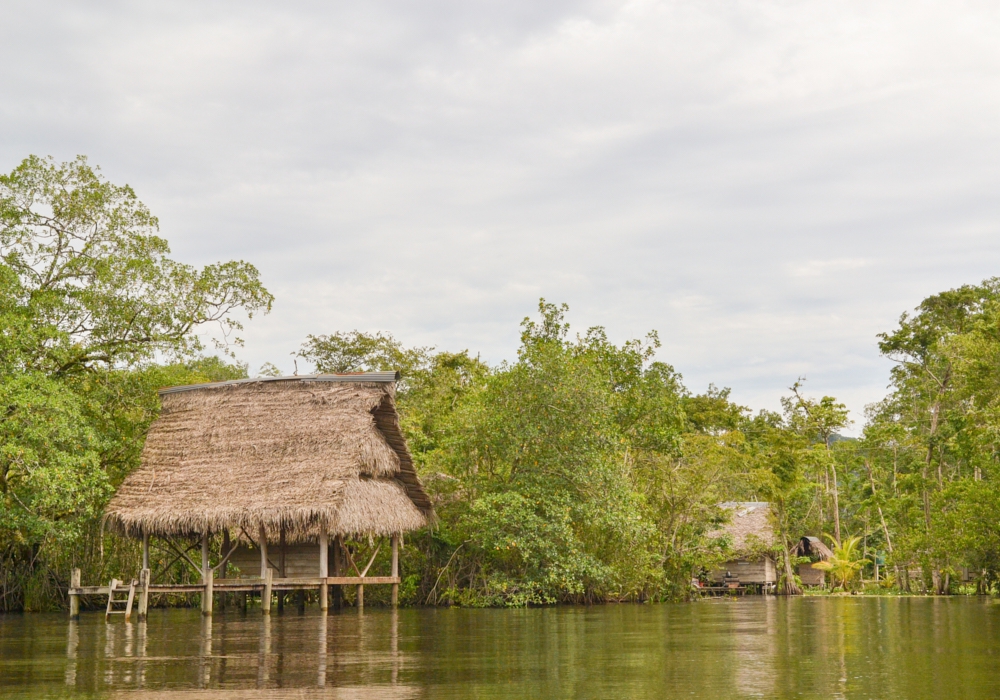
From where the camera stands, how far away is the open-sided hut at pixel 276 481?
859 inches

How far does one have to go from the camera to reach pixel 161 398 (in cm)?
2559

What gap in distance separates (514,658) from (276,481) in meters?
12.7

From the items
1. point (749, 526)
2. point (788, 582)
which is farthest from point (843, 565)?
point (749, 526)

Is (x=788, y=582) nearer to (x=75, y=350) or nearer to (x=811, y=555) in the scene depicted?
(x=811, y=555)

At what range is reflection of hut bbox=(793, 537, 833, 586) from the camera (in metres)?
43.1

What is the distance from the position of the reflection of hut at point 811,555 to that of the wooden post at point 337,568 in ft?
76.5

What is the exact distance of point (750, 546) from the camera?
120ft

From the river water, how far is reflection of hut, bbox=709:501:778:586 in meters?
18.3

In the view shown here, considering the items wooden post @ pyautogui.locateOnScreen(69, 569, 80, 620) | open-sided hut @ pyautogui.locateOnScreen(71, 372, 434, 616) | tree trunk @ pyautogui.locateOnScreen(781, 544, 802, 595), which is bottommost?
tree trunk @ pyautogui.locateOnScreen(781, 544, 802, 595)

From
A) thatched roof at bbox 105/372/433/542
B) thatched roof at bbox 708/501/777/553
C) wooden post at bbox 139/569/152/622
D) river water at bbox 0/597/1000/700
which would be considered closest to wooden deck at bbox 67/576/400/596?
wooden post at bbox 139/569/152/622

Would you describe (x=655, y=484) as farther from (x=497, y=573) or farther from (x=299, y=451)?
(x=299, y=451)

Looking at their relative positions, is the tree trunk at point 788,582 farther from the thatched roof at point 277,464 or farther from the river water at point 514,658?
the river water at point 514,658

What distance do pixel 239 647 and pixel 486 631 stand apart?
4.22 m

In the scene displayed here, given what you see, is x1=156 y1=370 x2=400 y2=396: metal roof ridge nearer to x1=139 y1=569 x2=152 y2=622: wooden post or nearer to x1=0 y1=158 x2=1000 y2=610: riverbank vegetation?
x1=0 y1=158 x2=1000 y2=610: riverbank vegetation
